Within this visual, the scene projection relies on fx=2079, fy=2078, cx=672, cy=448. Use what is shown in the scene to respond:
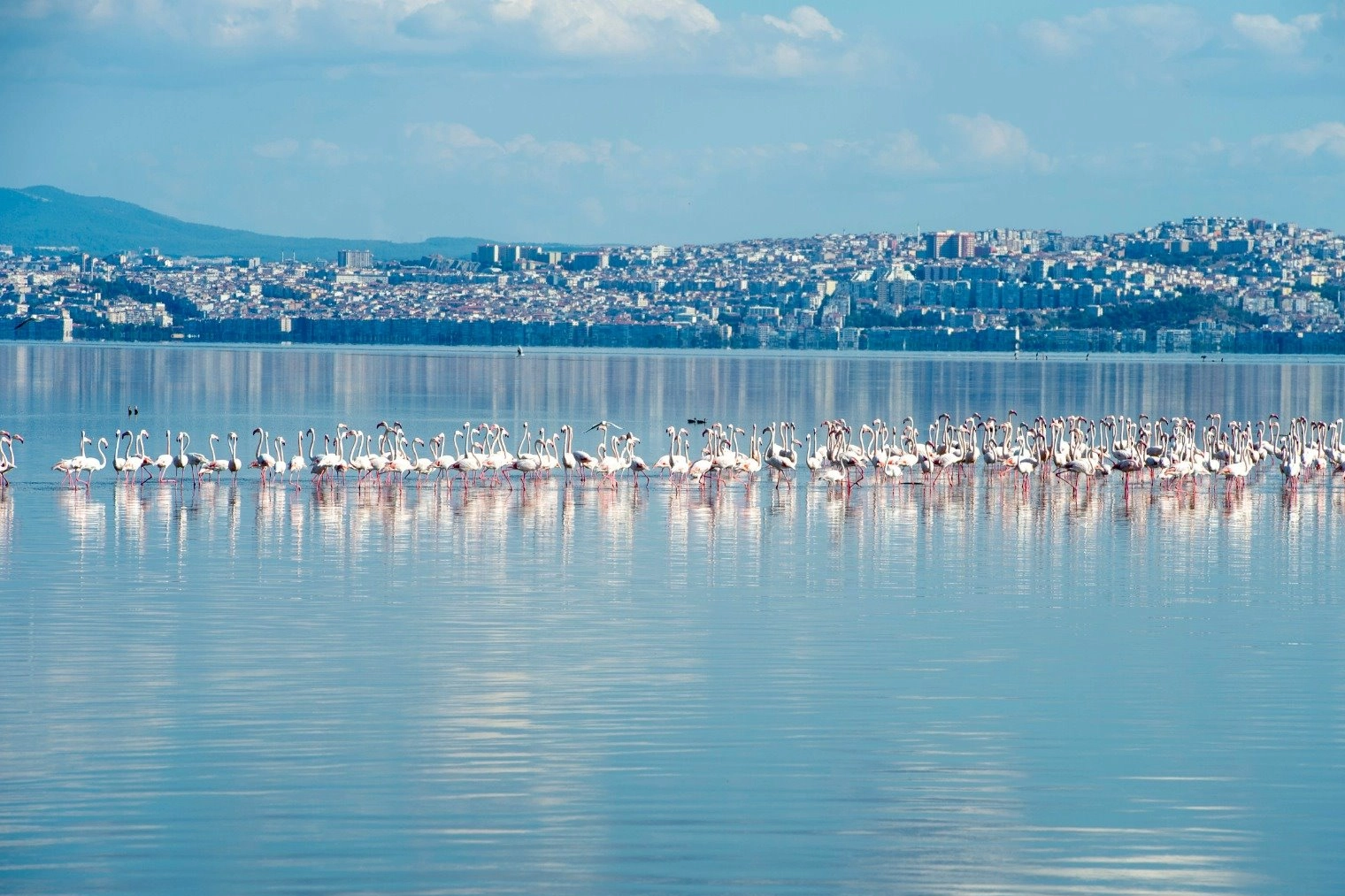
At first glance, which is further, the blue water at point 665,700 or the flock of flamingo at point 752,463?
the flock of flamingo at point 752,463

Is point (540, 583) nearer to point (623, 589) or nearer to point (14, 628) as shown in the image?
point (623, 589)

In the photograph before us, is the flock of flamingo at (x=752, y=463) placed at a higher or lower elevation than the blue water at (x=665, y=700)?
higher

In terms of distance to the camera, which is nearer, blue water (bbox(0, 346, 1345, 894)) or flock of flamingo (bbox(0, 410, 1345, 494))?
blue water (bbox(0, 346, 1345, 894))

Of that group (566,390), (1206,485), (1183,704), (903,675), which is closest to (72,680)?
(903,675)

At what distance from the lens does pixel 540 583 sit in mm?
19891

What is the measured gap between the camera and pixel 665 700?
14.0m

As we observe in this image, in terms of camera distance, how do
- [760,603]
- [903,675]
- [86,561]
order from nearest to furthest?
[903,675]
[760,603]
[86,561]

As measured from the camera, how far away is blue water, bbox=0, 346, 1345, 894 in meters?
10.5

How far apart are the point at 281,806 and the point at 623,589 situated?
8.60 m

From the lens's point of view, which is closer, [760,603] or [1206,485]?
[760,603]

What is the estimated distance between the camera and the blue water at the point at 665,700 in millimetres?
10453

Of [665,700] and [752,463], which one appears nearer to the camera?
[665,700]

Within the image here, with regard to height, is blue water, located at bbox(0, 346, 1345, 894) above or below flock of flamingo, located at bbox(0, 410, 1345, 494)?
below

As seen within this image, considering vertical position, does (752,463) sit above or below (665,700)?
above
